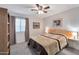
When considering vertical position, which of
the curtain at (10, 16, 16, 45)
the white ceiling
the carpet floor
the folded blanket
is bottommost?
the carpet floor

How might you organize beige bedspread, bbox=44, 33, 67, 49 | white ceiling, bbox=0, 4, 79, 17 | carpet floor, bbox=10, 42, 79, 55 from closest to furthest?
white ceiling, bbox=0, 4, 79, 17 → carpet floor, bbox=10, 42, 79, 55 → beige bedspread, bbox=44, 33, 67, 49

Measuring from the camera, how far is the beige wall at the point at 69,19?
1680 millimetres

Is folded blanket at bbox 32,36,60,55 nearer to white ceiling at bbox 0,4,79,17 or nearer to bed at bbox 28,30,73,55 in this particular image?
bed at bbox 28,30,73,55

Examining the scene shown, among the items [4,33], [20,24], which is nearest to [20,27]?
[20,24]

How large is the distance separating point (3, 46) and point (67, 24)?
125 cm

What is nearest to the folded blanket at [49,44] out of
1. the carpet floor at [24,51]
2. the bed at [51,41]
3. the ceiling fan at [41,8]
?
the bed at [51,41]

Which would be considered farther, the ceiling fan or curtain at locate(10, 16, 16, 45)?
curtain at locate(10, 16, 16, 45)

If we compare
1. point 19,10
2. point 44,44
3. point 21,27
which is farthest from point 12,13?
point 44,44

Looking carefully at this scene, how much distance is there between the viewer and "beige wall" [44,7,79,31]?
168cm

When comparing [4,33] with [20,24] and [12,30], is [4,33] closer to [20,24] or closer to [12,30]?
[12,30]

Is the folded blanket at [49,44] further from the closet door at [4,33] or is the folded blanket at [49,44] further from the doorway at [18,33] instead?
the closet door at [4,33]

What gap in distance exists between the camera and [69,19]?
68.3 inches

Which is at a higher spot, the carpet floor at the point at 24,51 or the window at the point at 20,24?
the window at the point at 20,24

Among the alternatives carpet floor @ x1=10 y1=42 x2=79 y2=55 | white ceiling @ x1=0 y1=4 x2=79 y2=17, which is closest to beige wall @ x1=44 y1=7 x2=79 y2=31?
white ceiling @ x1=0 y1=4 x2=79 y2=17
